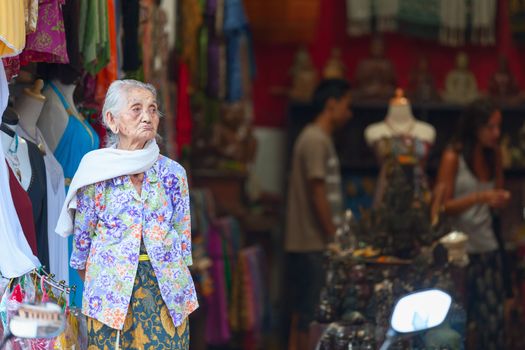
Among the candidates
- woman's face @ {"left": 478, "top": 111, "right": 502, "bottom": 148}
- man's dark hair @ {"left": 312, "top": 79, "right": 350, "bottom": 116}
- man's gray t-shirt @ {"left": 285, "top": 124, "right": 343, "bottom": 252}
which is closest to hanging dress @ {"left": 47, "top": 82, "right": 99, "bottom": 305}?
woman's face @ {"left": 478, "top": 111, "right": 502, "bottom": 148}

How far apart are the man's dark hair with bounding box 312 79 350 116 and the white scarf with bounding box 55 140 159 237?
385 centimetres

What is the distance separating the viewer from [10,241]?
13.6 ft

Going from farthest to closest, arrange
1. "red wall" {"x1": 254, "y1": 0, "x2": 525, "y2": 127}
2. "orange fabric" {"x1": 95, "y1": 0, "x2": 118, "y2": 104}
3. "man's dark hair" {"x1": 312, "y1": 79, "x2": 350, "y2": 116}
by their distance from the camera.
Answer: "red wall" {"x1": 254, "y1": 0, "x2": 525, "y2": 127} < "man's dark hair" {"x1": 312, "y1": 79, "x2": 350, "y2": 116} < "orange fabric" {"x1": 95, "y1": 0, "x2": 118, "y2": 104}

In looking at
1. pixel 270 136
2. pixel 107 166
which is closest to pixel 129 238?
pixel 107 166

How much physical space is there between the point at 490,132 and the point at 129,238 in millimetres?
3269

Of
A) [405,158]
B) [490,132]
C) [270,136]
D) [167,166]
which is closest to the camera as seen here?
[167,166]

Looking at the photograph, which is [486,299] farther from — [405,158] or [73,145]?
[73,145]

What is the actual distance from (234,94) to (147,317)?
5032 millimetres

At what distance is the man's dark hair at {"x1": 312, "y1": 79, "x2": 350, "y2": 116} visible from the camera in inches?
310

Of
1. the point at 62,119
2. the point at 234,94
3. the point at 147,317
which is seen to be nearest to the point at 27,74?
the point at 62,119

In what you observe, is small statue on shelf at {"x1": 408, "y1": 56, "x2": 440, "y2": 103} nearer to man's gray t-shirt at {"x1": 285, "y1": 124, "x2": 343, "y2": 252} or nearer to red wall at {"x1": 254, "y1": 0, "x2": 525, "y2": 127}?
red wall at {"x1": 254, "y1": 0, "x2": 525, "y2": 127}

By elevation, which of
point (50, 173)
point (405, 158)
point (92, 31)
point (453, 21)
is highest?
point (92, 31)

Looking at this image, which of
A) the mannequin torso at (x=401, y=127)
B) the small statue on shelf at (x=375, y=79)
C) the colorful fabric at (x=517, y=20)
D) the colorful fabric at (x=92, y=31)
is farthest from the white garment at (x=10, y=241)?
the colorful fabric at (x=517, y=20)

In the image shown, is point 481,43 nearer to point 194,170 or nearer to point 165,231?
point 194,170
